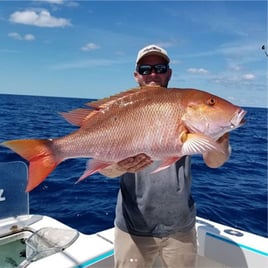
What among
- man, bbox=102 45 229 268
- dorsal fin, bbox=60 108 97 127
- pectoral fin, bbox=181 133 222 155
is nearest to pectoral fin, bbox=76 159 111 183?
dorsal fin, bbox=60 108 97 127

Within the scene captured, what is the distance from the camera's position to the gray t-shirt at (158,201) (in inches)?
A: 109

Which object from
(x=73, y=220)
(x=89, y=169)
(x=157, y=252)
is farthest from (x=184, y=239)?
(x=73, y=220)

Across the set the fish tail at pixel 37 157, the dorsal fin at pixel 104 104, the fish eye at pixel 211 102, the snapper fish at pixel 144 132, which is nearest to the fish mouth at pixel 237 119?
the snapper fish at pixel 144 132

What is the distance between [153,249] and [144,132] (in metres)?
1.19

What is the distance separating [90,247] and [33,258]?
21.3 inches

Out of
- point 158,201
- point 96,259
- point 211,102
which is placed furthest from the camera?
point 96,259

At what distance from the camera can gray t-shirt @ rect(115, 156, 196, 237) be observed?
2775 millimetres

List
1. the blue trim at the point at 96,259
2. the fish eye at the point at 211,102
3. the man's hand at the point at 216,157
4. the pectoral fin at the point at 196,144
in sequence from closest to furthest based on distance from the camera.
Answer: the pectoral fin at the point at 196,144
the fish eye at the point at 211,102
the man's hand at the point at 216,157
the blue trim at the point at 96,259

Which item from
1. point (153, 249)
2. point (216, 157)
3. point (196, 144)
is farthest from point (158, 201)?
point (196, 144)

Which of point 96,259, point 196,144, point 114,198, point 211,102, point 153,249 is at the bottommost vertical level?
point 114,198

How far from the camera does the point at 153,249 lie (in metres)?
2.84

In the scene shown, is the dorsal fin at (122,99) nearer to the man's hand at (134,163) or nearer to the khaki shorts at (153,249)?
the man's hand at (134,163)

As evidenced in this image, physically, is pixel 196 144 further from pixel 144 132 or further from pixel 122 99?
pixel 122 99

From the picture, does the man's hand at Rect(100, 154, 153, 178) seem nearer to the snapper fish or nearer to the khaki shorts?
the snapper fish
